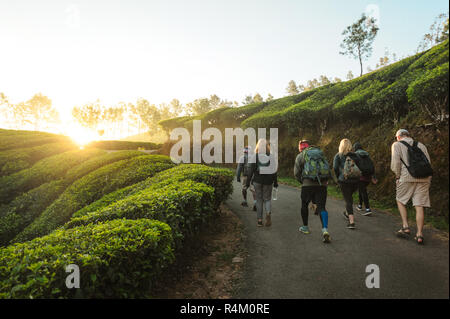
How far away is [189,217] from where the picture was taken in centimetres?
491

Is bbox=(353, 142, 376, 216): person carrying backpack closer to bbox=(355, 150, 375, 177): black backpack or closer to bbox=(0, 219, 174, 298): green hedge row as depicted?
bbox=(355, 150, 375, 177): black backpack

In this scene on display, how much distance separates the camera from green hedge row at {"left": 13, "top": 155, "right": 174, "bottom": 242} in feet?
28.6

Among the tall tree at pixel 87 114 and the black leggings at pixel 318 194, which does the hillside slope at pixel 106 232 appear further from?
the tall tree at pixel 87 114

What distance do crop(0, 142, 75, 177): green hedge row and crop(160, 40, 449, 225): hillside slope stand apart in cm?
1195

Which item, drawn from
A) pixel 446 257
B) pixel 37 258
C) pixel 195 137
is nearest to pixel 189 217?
pixel 37 258

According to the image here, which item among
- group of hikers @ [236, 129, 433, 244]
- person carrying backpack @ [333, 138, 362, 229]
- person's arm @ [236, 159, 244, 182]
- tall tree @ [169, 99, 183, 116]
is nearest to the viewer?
group of hikers @ [236, 129, 433, 244]

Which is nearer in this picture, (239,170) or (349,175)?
(349,175)

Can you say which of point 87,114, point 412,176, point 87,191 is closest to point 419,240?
point 412,176

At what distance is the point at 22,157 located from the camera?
1625 centimetres

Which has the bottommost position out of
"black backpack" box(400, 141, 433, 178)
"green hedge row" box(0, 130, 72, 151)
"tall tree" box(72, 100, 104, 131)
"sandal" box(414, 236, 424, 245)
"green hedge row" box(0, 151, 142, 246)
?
"green hedge row" box(0, 151, 142, 246)

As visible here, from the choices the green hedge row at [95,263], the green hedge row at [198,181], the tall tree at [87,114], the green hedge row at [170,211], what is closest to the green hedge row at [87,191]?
the green hedge row at [198,181]

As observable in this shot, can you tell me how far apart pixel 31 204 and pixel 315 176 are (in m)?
13.2

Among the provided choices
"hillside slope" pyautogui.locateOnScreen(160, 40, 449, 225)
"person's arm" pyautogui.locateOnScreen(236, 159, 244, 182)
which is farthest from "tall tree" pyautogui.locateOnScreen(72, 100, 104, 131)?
"person's arm" pyautogui.locateOnScreen(236, 159, 244, 182)

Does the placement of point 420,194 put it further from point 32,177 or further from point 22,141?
point 22,141
